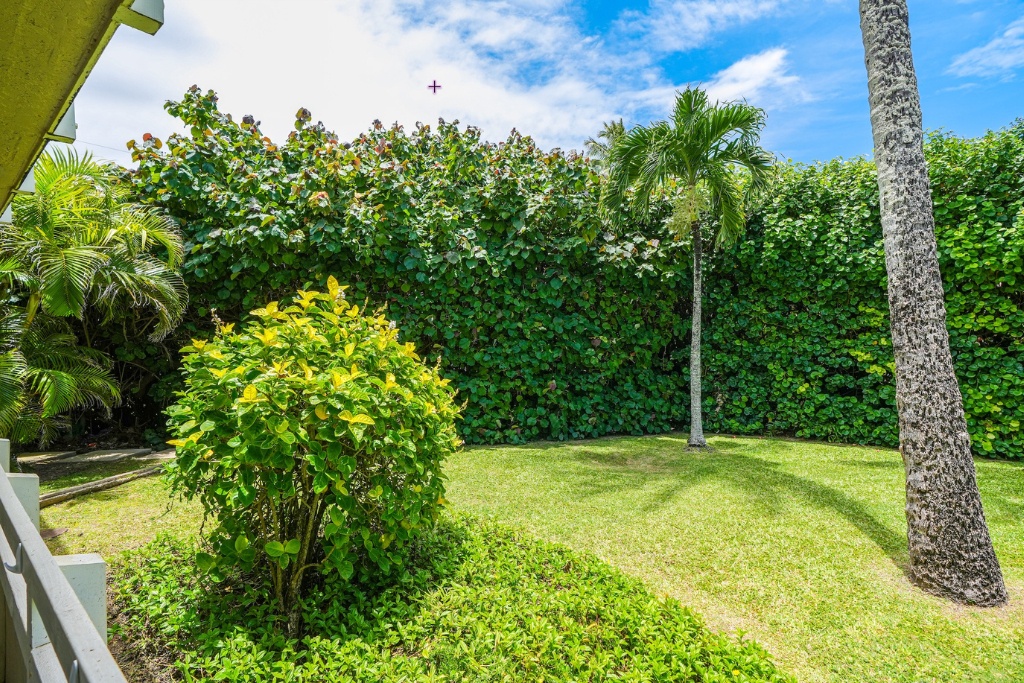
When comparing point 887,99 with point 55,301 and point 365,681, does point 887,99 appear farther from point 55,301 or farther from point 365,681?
point 55,301

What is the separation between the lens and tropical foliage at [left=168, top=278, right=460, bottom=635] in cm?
254

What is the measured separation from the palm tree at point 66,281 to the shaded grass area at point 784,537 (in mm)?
4068

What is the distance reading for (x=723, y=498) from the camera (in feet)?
16.8

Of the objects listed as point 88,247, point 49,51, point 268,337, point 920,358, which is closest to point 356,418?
point 268,337

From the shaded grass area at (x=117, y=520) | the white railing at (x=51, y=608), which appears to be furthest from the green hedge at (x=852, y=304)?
the white railing at (x=51, y=608)

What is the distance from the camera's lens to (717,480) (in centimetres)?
566

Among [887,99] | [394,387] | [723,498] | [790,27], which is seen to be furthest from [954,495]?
[790,27]

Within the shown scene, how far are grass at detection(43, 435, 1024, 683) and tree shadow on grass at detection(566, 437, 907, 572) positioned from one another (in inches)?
0.9

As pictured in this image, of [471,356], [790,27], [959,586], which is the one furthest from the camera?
[471,356]

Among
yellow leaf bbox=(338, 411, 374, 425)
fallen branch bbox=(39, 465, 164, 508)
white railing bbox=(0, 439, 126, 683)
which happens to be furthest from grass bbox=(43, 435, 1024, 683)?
white railing bbox=(0, 439, 126, 683)

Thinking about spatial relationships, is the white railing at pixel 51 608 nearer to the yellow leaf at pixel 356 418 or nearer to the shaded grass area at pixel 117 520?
the yellow leaf at pixel 356 418

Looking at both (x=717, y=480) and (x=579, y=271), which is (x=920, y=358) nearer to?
(x=717, y=480)

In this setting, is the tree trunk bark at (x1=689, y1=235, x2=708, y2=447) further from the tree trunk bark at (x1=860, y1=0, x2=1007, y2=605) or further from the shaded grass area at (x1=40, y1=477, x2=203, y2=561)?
the shaded grass area at (x1=40, y1=477, x2=203, y2=561)

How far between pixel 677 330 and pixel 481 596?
6.81 meters
